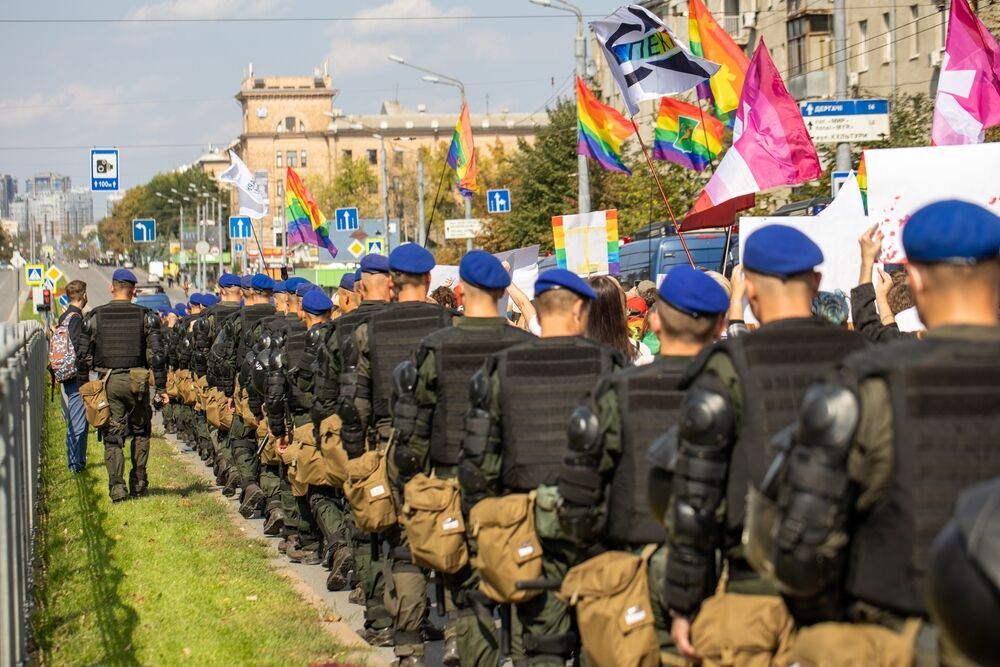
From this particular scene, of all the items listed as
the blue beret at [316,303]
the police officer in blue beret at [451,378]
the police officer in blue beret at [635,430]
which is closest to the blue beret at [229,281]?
the blue beret at [316,303]

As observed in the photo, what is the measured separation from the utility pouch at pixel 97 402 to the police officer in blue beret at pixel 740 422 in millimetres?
10042

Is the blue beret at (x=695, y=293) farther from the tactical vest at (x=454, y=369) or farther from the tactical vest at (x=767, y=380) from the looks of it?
the tactical vest at (x=454, y=369)

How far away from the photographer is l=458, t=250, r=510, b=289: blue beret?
6.93 m

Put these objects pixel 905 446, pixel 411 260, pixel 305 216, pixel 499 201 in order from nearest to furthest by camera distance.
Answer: pixel 905 446
pixel 411 260
pixel 305 216
pixel 499 201

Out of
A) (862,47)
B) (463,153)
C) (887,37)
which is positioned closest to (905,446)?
(463,153)

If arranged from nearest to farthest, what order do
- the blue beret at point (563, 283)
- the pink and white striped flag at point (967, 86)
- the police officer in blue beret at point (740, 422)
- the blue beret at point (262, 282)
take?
the police officer in blue beret at point (740, 422)
the blue beret at point (563, 283)
the pink and white striped flag at point (967, 86)
the blue beret at point (262, 282)

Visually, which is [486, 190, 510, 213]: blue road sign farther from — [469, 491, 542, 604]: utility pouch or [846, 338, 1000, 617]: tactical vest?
[846, 338, 1000, 617]: tactical vest

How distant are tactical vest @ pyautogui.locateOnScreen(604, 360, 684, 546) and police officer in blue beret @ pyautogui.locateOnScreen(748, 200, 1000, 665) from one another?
4.71ft

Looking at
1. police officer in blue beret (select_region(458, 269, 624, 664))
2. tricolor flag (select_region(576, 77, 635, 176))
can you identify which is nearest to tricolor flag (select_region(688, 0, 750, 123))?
tricolor flag (select_region(576, 77, 635, 176))

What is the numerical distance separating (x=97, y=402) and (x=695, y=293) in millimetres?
9814

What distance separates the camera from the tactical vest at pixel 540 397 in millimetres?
6035

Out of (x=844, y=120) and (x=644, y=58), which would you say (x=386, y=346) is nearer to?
(x=644, y=58)

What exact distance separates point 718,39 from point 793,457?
11.0 meters

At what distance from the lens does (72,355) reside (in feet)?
45.0
